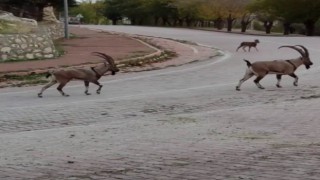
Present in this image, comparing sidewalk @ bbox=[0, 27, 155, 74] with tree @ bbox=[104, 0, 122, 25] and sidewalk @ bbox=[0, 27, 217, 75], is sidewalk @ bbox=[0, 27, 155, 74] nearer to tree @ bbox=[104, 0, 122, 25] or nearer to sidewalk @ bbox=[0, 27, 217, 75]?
sidewalk @ bbox=[0, 27, 217, 75]

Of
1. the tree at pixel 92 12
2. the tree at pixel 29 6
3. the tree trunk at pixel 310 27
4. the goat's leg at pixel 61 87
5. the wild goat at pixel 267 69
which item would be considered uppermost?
the tree at pixel 29 6

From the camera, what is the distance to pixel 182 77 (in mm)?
18656

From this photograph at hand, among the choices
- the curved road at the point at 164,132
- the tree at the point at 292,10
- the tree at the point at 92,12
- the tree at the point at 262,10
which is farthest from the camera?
the tree at the point at 92,12

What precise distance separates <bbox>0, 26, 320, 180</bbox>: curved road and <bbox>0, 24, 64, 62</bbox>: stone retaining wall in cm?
607

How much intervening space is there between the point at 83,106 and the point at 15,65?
28.2 ft

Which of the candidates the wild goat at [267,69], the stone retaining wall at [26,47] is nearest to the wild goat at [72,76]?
the wild goat at [267,69]

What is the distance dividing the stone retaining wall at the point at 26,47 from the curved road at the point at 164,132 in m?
6.07

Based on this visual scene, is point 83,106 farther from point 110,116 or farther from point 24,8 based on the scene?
point 24,8

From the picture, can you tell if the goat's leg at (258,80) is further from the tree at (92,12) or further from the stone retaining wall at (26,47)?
the tree at (92,12)

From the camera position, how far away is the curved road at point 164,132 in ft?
22.8

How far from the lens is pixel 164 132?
950 centimetres

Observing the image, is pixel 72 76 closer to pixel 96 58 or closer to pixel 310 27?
pixel 96 58

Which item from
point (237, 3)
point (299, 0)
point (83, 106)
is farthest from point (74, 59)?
point (237, 3)

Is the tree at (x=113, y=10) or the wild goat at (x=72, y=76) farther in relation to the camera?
the tree at (x=113, y=10)
